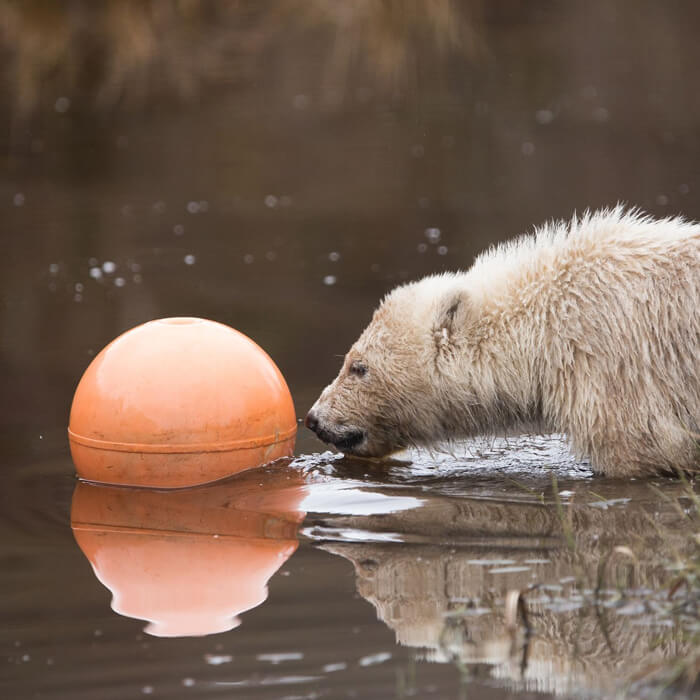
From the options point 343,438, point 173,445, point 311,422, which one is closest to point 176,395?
point 173,445

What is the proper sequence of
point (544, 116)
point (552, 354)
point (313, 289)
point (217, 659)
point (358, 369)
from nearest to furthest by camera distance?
point (217, 659), point (552, 354), point (358, 369), point (313, 289), point (544, 116)

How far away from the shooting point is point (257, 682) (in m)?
4.50

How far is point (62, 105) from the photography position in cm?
1817

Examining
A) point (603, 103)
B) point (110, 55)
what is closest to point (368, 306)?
point (603, 103)

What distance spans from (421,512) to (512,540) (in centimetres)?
66

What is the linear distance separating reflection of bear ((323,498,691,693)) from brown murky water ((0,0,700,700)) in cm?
2

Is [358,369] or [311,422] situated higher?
[358,369]

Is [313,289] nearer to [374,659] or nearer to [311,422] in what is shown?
[311,422]

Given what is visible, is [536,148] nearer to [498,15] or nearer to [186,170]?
[186,170]

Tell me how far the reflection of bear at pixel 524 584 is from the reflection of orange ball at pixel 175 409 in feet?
2.88

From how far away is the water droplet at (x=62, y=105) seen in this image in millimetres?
17961

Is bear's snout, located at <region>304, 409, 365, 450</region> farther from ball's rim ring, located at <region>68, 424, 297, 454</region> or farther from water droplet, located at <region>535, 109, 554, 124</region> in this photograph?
water droplet, located at <region>535, 109, 554, 124</region>

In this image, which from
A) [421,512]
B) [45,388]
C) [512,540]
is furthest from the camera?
[45,388]

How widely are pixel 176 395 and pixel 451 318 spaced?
4.98 feet
